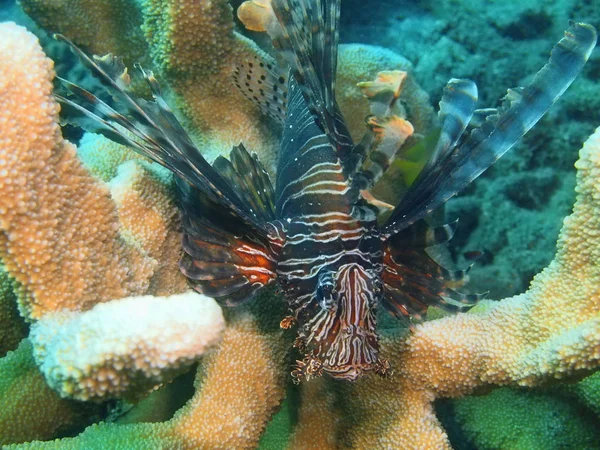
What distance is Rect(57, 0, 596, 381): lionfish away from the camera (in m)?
2.08

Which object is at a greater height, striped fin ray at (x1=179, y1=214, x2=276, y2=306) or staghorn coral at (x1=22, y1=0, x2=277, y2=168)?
staghorn coral at (x1=22, y1=0, x2=277, y2=168)

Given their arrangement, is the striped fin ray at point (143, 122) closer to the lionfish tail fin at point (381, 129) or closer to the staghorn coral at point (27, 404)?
the lionfish tail fin at point (381, 129)

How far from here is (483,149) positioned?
7.57ft

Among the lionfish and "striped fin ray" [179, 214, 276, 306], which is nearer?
the lionfish

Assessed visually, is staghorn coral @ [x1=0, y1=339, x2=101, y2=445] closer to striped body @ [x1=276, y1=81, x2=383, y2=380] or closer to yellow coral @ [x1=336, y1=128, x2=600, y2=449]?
striped body @ [x1=276, y1=81, x2=383, y2=380]

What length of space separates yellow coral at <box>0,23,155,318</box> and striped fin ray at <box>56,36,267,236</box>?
18cm

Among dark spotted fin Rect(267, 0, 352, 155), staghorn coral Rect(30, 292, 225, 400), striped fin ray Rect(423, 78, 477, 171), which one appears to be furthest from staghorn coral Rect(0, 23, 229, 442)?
striped fin ray Rect(423, 78, 477, 171)

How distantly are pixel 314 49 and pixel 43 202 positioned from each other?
4.80 feet

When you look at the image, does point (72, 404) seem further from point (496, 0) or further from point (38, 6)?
point (496, 0)

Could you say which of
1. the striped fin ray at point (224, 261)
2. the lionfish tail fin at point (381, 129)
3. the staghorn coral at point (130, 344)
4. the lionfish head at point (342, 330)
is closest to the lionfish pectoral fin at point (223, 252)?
the striped fin ray at point (224, 261)

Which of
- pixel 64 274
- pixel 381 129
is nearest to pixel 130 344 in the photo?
pixel 64 274

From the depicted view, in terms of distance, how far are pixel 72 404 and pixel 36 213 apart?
3.41ft

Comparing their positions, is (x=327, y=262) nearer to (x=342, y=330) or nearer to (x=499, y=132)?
(x=342, y=330)

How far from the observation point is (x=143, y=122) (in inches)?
82.7
